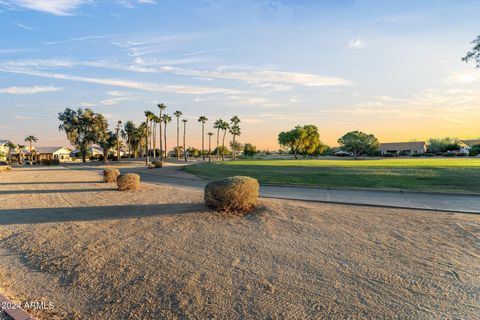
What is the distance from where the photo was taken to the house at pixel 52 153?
83.5 meters

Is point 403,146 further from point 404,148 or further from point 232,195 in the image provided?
point 232,195

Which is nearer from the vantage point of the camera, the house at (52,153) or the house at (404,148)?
the house at (52,153)

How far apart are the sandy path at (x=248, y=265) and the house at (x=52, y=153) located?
90.1 metres

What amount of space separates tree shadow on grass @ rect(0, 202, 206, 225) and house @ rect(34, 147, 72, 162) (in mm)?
87222

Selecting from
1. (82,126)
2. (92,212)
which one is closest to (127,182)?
(92,212)

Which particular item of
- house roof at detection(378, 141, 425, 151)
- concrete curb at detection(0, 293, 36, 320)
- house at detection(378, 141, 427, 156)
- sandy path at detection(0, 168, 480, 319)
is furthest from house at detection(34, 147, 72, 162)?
house roof at detection(378, 141, 425, 151)

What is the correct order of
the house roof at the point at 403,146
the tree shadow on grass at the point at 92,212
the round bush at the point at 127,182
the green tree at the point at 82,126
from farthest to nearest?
the house roof at the point at 403,146 → the green tree at the point at 82,126 → the round bush at the point at 127,182 → the tree shadow on grass at the point at 92,212

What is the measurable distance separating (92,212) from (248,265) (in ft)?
20.3

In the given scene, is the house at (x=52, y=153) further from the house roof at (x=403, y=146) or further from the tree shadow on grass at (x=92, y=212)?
the house roof at (x=403, y=146)

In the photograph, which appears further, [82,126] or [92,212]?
[82,126]

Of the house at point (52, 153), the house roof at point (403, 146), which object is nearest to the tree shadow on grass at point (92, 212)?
the house at point (52, 153)

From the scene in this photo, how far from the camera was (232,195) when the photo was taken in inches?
297

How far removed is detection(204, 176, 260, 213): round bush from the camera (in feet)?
24.8

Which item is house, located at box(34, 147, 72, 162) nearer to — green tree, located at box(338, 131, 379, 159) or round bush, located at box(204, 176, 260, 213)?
green tree, located at box(338, 131, 379, 159)
